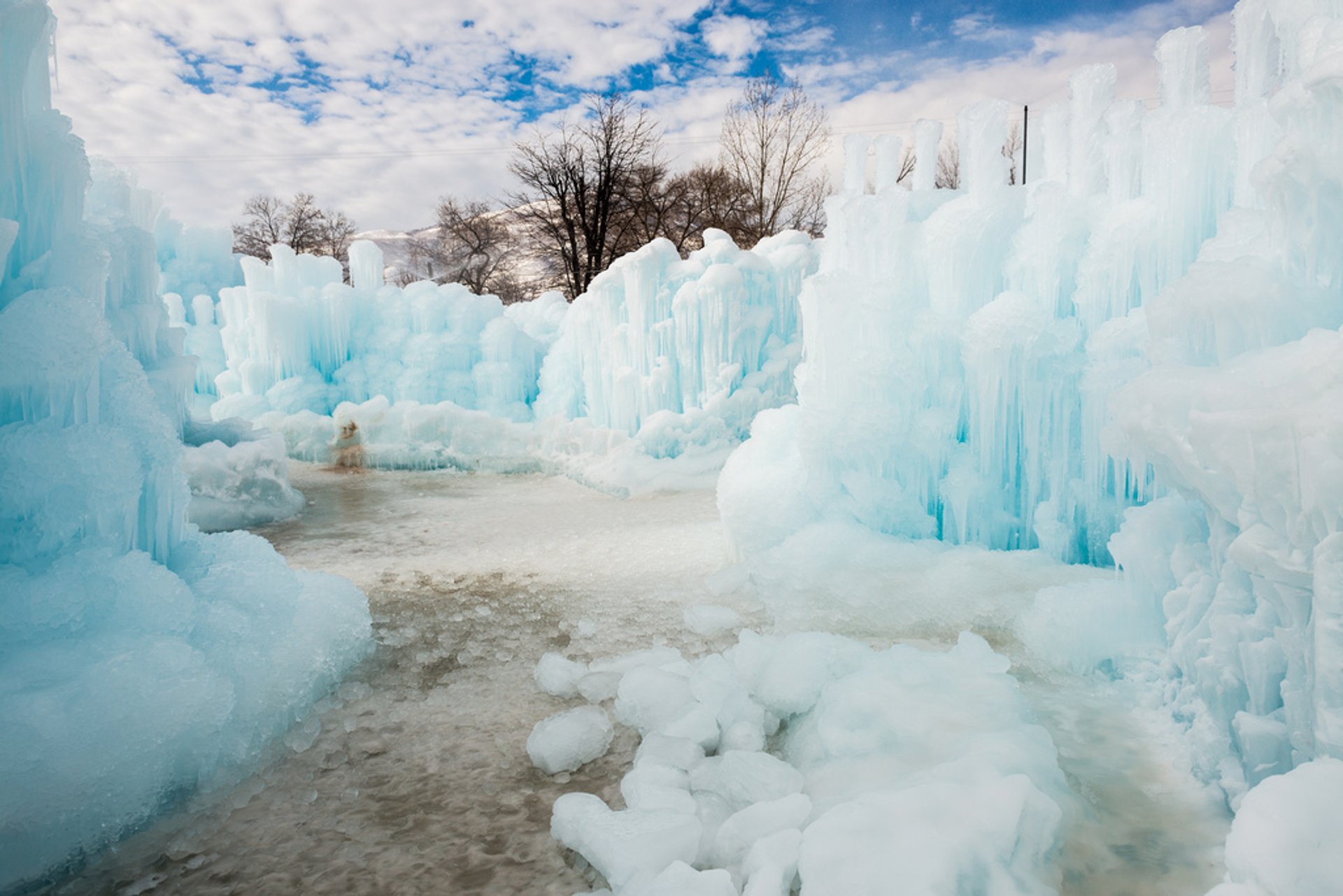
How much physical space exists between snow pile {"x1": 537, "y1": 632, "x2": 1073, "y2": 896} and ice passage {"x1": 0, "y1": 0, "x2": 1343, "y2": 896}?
2 cm

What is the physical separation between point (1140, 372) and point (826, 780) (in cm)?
336

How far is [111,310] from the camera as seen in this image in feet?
16.8

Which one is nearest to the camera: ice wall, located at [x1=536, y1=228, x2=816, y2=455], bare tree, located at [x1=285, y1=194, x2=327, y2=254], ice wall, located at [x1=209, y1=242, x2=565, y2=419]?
ice wall, located at [x1=536, y1=228, x2=816, y2=455]

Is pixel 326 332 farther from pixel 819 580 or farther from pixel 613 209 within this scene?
pixel 819 580

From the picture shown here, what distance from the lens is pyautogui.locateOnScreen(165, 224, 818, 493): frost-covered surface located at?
35.5ft

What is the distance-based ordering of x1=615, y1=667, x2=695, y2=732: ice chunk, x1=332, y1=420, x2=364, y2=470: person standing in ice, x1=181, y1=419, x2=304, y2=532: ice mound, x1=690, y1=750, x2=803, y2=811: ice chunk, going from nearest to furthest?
x1=690, y1=750, x2=803, y2=811: ice chunk
x1=615, y1=667, x2=695, y2=732: ice chunk
x1=181, y1=419, x2=304, y2=532: ice mound
x1=332, y1=420, x2=364, y2=470: person standing in ice

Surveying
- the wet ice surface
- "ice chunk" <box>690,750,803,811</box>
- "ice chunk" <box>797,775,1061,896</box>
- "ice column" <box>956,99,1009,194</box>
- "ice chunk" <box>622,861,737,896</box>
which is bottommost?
the wet ice surface

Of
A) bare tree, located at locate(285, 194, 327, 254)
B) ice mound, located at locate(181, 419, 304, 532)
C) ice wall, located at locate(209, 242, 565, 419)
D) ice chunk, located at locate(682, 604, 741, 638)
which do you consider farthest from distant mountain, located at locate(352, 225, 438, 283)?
ice chunk, located at locate(682, 604, 741, 638)

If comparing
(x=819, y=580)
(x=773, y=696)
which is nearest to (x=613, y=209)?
(x=819, y=580)

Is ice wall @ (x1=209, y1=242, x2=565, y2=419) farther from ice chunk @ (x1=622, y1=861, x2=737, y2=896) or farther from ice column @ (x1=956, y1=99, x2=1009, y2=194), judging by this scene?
ice chunk @ (x1=622, y1=861, x2=737, y2=896)

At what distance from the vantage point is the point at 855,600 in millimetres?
4742

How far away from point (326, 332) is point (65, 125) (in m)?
10.6

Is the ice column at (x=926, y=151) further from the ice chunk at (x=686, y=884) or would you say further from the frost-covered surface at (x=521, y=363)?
the ice chunk at (x=686, y=884)

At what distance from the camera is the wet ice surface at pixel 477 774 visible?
7.84 feet
